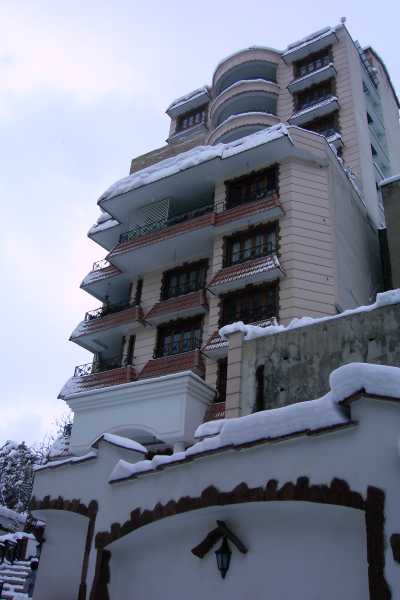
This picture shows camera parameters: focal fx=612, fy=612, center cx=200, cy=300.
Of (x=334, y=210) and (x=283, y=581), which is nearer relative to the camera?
(x=283, y=581)

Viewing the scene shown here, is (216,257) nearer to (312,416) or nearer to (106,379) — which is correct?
(106,379)

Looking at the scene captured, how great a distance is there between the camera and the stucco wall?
12.5m

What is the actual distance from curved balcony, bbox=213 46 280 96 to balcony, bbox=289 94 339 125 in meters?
4.16

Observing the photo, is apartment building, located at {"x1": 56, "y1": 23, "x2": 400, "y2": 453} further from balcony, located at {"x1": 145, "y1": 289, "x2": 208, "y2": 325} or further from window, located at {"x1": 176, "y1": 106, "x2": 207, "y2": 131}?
window, located at {"x1": 176, "y1": 106, "x2": 207, "y2": 131}

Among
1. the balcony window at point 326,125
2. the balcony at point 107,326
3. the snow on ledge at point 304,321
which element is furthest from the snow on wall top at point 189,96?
the snow on ledge at point 304,321

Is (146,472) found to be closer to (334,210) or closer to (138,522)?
(138,522)

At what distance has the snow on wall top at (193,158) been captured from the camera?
22.1 metres

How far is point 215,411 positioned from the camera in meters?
17.6

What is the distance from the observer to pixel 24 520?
77.9 feet

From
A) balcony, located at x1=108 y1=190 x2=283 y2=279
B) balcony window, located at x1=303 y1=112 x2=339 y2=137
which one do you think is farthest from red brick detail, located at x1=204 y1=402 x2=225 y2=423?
balcony window, located at x1=303 y1=112 x2=339 y2=137

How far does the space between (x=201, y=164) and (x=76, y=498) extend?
15.4m

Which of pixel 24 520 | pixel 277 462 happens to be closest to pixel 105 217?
pixel 24 520

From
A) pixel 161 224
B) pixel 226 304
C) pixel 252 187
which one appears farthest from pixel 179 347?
pixel 252 187

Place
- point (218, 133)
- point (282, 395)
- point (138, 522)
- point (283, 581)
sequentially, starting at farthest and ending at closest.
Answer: point (218, 133)
point (282, 395)
point (138, 522)
point (283, 581)
